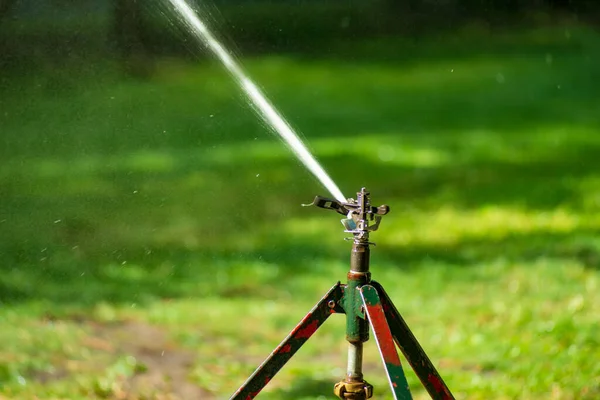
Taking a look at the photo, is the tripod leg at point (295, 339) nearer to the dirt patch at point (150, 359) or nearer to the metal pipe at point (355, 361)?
the metal pipe at point (355, 361)

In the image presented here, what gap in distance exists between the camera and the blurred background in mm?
5355

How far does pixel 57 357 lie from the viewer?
208 inches

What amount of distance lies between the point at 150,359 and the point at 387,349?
274 cm

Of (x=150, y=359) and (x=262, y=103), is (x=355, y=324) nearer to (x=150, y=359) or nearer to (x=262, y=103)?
(x=262, y=103)

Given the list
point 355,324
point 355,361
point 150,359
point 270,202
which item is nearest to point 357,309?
point 355,324

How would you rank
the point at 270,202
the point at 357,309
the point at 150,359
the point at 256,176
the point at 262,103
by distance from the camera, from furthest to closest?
1. the point at 256,176
2. the point at 270,202
3. the point at 150,359
4. the point at 262,103
5. the point at 357,309

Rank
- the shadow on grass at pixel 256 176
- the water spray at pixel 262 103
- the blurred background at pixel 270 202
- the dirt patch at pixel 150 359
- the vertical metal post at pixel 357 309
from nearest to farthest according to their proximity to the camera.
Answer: the vertical metal post at pixel 357 309, the water spray at pixel 262 103, the dirt patch at pixel 150 359, the blurred background at pixel 270 202, the shadow on grass at pixel 256 176

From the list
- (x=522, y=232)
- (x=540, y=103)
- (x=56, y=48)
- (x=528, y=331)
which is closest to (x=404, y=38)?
(x=540, y=103)

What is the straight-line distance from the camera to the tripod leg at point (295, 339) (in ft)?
9.57

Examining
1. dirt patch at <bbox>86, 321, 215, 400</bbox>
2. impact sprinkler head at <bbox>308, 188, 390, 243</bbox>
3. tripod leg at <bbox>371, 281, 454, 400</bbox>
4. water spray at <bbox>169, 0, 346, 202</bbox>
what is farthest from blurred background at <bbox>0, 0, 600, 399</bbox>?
impact sprinkler head at <bbox>308, 188, 390, 243</bbox>

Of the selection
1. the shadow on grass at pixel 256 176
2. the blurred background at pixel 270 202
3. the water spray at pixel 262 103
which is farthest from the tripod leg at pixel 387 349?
the shadow on grass at pixel 256 176

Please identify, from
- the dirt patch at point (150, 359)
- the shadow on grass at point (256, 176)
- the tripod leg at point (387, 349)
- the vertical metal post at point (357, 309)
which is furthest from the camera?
the shadow on grass at point (256, 176)

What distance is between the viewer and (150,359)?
17.4ft

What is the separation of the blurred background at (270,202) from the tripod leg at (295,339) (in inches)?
73.1
